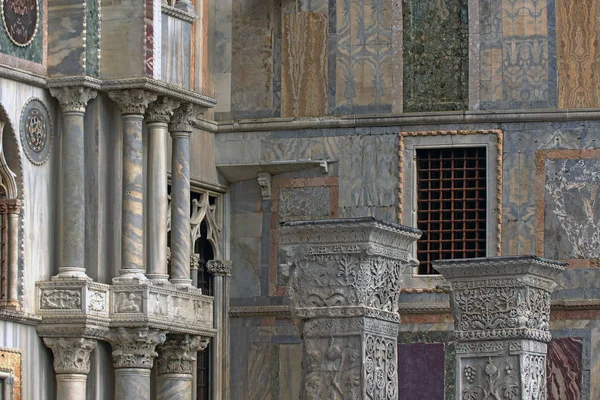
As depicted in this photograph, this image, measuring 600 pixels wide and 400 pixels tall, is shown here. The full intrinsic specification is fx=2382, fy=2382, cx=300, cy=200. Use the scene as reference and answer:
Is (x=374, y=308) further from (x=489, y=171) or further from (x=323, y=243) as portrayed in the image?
(x=489, y=171)

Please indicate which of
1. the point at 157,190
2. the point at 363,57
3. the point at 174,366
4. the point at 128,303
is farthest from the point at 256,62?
the point at 128,303

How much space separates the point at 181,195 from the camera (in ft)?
105

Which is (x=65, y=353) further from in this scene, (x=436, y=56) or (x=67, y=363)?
(x=436, y=56)

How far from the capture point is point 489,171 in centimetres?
3422

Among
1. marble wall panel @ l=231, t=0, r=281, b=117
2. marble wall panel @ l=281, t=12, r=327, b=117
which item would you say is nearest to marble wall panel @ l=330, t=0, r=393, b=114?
marble wall panel @ l=281, t=12, r=327, b=117

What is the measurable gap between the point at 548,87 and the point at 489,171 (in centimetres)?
147

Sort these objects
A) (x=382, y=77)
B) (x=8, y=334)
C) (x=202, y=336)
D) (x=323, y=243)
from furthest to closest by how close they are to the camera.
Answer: (x=382, y=77) < (x=202, y=336) < (x=8, y=334) < (x=323, y=243)

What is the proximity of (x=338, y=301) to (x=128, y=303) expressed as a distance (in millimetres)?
7786

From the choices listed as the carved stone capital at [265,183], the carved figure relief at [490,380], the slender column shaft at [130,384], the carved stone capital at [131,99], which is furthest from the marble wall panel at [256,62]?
the carved figure relief at [490,380]

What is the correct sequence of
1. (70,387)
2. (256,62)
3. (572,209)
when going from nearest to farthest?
(70,387) → (572,209) → (256,62)

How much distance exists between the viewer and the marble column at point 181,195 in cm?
3194

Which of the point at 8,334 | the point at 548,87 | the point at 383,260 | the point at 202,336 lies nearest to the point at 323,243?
the point at 383,260

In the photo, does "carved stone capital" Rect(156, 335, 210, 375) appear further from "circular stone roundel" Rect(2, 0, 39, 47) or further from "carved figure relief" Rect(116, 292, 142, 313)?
"circular stone roundel" Rect(2, 0, 39, 47)

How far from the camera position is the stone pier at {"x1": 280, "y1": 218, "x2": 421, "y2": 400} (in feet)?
75.3
